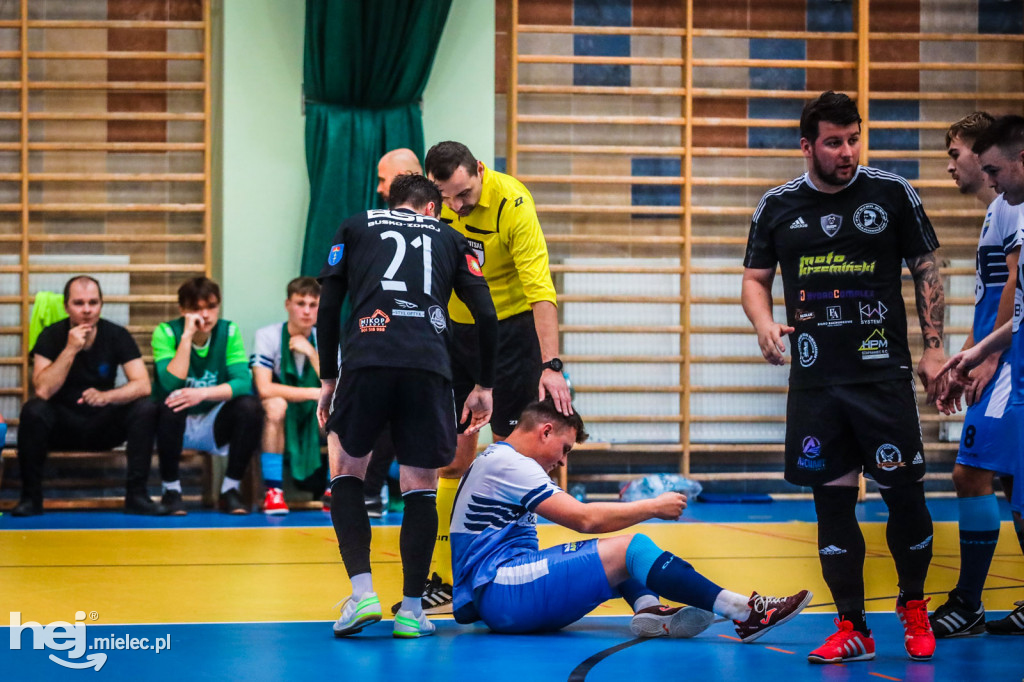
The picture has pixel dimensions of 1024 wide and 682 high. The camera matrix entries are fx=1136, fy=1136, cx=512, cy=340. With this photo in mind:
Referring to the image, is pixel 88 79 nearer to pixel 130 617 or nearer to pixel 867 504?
pixel 130 617

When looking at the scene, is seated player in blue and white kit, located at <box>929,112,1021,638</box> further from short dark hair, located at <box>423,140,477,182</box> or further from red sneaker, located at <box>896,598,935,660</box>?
short dark hair, located at <box>423,140,477,182</box>

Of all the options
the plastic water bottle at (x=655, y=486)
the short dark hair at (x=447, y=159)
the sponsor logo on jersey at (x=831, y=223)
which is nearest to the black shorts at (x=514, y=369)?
the short dark hair at (x=447, y=159)

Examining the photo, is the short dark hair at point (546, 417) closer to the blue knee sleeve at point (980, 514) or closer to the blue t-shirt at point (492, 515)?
the blue t-shirt at point (492, 515)

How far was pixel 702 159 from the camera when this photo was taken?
798 cm

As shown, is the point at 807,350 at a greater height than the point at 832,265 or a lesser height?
lesser

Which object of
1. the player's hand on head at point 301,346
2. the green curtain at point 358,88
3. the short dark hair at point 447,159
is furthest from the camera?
the green curtain at point 358,88

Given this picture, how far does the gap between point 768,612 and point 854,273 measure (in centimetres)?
95

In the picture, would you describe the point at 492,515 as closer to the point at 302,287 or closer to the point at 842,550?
the point at 842,550

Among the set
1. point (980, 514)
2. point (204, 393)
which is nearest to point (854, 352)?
point (980, 514)

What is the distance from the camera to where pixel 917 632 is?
2.97m

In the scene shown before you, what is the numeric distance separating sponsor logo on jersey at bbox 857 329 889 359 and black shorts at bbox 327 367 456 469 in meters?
1.18

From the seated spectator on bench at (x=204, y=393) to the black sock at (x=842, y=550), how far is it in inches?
171

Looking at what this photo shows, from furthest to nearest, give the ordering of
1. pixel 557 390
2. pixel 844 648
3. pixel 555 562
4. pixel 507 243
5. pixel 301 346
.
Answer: pixel 301 346 → pixel 507 243 → pixel 557 390 → pixel 555 562 → pixel 844 648

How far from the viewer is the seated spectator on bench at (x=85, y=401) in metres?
6.53
